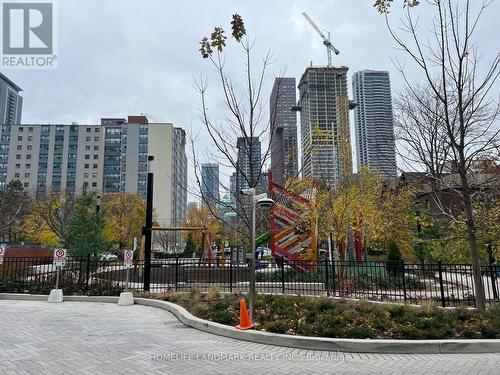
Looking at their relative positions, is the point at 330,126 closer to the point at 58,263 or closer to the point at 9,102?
the point at 58,263

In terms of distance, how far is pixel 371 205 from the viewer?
A: 22.7 metres

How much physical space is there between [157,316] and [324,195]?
13426 mm

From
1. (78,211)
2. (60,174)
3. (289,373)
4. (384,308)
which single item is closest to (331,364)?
(289,373)

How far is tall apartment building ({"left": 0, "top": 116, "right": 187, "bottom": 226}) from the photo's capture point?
118 m

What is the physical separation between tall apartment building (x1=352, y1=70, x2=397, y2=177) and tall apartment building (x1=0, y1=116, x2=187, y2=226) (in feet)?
332

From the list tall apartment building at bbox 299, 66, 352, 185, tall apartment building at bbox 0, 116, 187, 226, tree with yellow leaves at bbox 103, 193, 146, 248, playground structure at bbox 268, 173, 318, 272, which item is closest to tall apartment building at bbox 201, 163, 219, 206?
playground structure at bbox 268, 173, 318, 272

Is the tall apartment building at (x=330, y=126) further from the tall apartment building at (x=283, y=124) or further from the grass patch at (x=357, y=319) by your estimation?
the grass patch at (x=357, y=319)

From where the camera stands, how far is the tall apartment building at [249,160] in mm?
10164

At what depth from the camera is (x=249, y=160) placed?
33.6 feet

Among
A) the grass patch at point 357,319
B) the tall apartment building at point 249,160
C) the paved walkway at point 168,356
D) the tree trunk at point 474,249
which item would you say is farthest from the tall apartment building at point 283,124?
the paved walkway at point 168,356

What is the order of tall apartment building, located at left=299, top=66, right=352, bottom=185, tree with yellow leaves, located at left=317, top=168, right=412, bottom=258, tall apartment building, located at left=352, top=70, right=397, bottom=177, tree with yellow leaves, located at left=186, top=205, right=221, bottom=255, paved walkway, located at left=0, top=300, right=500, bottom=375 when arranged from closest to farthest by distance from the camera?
paved walkway, located at left=0, top=300, right=500, bottom=375 → tall apartment building, located at left=352, top=70, right=397, bottom=177 → tree with yellow leaves, located at left=317, top=168, right=412, bottom=258 → tall apartment building, located at left=299, top=66, right=352, bottom=185 → tree with yellow leaves, located at left=186, top=205, right=221, bottom=255

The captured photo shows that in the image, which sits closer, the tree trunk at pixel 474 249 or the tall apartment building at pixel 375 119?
the tree trunk at pixel 474 249

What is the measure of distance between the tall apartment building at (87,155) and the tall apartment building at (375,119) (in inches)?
3989

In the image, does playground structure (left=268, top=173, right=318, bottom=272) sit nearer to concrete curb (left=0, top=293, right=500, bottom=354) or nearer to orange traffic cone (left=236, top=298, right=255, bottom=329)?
orange traffic cone (left=236, top=298, right=255, bottom=329)
